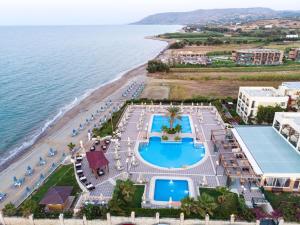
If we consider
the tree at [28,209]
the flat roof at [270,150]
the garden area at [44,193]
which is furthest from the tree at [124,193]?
the flat roof at [270,150]

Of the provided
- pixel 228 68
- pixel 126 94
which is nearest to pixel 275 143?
pixel 126 94

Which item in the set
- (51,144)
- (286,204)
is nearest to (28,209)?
(51,144)

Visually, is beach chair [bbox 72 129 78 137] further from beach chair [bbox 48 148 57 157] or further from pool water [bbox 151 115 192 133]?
pool water [bbox 151 115 192 133]

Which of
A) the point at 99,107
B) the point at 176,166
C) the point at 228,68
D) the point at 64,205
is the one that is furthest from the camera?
the point at 228,68

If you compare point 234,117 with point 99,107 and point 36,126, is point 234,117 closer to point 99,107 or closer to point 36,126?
point 99,107

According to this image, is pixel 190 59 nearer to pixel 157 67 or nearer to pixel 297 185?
pixel 157 67

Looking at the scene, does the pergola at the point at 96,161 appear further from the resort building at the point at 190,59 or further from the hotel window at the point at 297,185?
the resort building at the point at 190,59
